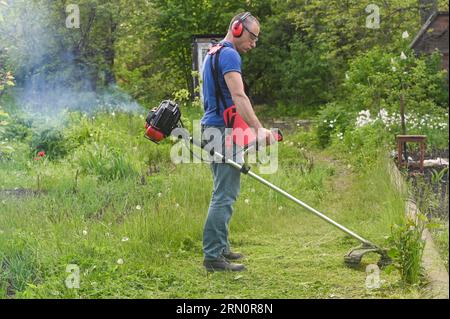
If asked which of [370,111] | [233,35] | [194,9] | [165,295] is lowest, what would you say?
[165,295]

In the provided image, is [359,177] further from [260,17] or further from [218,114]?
[260,17]

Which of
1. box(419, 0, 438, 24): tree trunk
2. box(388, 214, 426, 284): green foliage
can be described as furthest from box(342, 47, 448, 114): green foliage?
box(388, 214, 426, 284): green foliage

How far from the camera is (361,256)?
4965 mm

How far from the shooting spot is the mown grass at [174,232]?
461 cm

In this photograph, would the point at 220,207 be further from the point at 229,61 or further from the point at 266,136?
the point at 229,61

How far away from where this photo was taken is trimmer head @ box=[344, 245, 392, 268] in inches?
196

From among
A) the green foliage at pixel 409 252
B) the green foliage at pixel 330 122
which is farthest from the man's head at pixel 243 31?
the green foliage at pixel 330 122

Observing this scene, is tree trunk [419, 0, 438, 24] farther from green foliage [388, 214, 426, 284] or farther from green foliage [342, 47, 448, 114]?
green foliage [388, 214, 426, 284]

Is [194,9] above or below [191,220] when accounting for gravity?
above

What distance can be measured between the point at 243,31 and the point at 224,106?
18.8 inches

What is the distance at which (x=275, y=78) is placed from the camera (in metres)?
15.4

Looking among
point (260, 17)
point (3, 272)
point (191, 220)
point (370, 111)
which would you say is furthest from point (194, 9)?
point (3, 272)

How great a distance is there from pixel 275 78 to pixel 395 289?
11.2 metres
